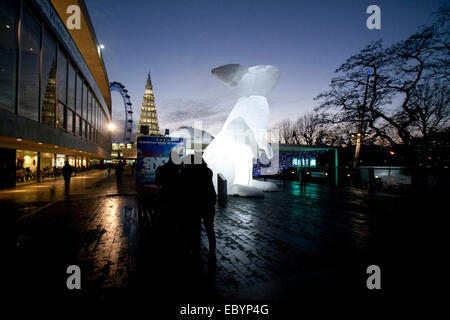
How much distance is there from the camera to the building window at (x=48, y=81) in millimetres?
11484

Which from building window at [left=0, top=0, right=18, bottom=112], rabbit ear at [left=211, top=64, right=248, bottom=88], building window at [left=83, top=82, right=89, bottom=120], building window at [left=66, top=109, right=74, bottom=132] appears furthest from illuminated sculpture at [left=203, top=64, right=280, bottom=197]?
building window at [left=83, top=82, right=89, bottom=120]

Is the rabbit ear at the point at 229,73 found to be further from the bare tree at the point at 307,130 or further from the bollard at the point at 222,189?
the bare tree at the point at 307,130

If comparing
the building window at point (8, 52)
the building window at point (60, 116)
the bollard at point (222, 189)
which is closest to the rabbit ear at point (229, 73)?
the bollard at point (222, 189)

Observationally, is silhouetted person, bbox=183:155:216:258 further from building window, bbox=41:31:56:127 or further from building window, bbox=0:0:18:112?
building window, bbox=41:31:56:127

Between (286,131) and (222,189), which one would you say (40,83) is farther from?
(286,131)

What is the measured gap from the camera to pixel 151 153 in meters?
12.9

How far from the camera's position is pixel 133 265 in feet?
10.0

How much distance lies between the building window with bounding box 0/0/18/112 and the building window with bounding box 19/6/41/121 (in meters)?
0.38

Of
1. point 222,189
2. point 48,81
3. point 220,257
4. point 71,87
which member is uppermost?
point 71,87

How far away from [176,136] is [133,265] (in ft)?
37.3

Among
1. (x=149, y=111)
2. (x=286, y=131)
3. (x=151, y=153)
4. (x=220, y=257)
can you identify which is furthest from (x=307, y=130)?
(x=149, y=111)

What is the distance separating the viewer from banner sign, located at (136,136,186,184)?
12.8 meters

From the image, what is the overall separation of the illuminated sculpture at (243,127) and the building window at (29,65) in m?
8.49

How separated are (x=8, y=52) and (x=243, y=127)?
10027 millimetres
